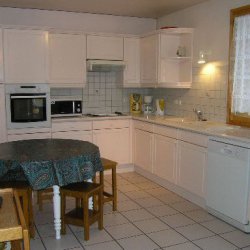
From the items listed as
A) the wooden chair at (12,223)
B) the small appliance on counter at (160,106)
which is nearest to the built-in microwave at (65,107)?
the small appliance on counter at (160,106)

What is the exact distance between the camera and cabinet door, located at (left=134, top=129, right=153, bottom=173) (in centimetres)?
486

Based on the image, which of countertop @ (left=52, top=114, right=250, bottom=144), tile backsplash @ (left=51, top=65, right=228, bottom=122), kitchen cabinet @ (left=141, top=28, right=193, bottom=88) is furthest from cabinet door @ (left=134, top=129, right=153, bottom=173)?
kitchen cabinet @ (left=141, top=28, right=193, bottom=88)

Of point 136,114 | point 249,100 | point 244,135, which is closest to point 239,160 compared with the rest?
point 244,135

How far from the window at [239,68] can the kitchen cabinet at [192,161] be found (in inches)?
25.3

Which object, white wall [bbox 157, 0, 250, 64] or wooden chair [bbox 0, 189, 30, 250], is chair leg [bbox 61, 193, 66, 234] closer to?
wooden chair [bbox 0, 189, 30, 250]

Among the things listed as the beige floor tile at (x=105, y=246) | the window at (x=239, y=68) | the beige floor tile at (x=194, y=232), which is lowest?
the beige floor tile at (x=105, y=246)

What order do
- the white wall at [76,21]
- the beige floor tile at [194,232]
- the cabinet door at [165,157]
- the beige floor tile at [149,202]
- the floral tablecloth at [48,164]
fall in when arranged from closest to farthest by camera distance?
the floral tablecloth at [48,164]
the beige floor tile at [194,232]
the beige floor tile at [149,202]
the cabinet door at [165,157]
the white wall at [76,21]

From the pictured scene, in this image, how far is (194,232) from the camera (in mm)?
3211

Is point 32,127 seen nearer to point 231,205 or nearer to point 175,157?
point 175,157

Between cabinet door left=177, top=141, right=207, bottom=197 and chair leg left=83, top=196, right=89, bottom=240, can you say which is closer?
chair leg left=83, top=196, right=89, bottom=240

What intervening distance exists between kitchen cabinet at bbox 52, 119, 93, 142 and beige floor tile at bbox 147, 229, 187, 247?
2.21 m

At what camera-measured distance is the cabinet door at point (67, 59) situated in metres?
4.89

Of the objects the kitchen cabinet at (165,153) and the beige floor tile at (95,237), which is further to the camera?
the kitchen cabinet at (165,153)

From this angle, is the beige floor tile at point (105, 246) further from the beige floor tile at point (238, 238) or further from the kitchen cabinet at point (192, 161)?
the kitchen cabinet at point (192, 161)
